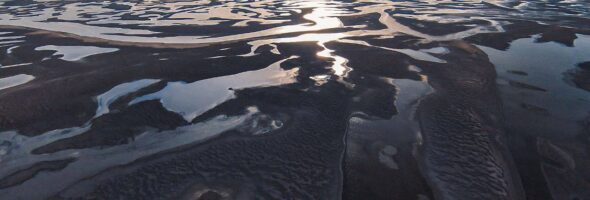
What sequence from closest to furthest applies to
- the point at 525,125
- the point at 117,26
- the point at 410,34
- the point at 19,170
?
1. the point at 19,170
2. the point at 525,125
3. the point at 410,34
4. the point at 117,26

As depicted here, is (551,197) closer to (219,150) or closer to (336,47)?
(219,150)

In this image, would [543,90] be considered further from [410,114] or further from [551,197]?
[551,197]

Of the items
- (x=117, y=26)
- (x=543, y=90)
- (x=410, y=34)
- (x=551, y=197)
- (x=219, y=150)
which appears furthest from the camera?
(x=117, y=26)

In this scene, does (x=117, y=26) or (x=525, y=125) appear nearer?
(x=525, y=125)

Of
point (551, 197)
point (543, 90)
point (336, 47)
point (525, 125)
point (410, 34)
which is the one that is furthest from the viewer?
point (410, 34)

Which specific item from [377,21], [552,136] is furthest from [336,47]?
[552,136]

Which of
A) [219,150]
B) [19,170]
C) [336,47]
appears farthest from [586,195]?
[336,47]
